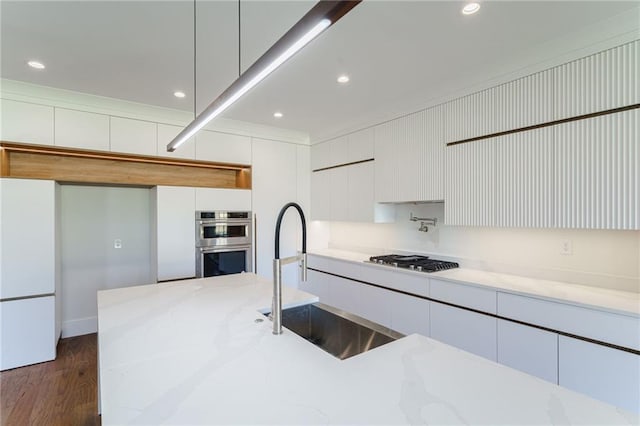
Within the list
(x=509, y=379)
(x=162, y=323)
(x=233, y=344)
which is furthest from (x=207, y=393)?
(x=509, y=379)

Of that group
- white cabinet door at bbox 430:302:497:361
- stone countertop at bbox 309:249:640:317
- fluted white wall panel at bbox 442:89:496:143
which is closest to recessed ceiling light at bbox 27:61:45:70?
fluted white wall panel at bbox 442:89:496:143

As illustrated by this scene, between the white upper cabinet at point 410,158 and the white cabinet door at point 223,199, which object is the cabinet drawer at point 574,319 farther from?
the white cabinet door at point 223,199

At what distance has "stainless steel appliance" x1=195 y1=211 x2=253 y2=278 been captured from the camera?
12.6ft

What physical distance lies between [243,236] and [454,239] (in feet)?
8.61

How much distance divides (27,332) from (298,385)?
341 cm

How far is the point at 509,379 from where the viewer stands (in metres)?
1.06

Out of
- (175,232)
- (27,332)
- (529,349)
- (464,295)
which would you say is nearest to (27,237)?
(27,332)

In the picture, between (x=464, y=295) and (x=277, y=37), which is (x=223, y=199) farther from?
(x=464, y=295)

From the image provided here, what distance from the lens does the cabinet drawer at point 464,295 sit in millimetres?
2522

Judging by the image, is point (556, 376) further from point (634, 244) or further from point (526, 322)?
point (634, 244)

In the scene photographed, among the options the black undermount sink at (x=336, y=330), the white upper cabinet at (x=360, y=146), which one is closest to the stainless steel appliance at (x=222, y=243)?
the white upper cabinet at (x=360, y=146)

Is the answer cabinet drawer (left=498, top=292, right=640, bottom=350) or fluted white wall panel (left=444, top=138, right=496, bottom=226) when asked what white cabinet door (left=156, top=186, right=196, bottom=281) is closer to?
fluted white wall panel (left=444, top=138, right=496, bottom=226)

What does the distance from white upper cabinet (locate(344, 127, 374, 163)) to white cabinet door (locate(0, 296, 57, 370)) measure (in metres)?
3.69

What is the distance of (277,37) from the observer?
A: 2.24 meters
